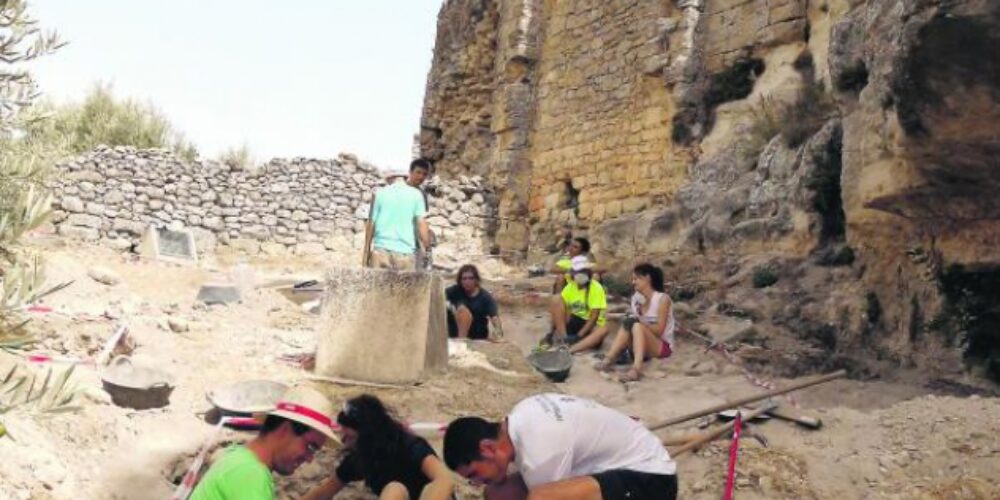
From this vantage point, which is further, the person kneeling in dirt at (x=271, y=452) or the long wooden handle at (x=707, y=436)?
the long wooden handle at (x=707, y=436)

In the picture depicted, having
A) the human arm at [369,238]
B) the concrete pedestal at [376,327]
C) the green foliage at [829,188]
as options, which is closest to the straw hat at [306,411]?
the concrete pedestal at [376,327]

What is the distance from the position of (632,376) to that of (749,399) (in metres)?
1.47

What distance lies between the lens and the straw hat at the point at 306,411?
3.75m

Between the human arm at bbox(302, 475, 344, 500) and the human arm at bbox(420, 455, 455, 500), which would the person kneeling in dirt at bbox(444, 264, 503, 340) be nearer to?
the human arm at bbox(302, 475, 344, 500)

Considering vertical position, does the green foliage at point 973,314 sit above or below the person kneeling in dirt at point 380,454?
above

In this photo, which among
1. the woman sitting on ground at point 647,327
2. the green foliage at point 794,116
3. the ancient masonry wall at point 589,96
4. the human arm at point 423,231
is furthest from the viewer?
the ancient masonry wall at point 589,96

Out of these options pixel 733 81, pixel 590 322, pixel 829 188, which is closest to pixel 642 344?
pixel 590 322

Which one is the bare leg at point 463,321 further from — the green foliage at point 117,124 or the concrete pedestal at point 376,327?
the green foliage at point 117,124

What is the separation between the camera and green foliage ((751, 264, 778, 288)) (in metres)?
9.01

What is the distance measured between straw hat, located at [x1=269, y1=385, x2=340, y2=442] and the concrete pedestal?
2914 millimetres

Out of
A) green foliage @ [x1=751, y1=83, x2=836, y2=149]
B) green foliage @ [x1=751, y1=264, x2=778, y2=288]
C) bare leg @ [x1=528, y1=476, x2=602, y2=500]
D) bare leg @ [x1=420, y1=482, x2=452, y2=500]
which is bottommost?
bare leg @ [x1=420, y1=482, x2=452, y2=500]

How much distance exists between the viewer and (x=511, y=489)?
4094 millimetres

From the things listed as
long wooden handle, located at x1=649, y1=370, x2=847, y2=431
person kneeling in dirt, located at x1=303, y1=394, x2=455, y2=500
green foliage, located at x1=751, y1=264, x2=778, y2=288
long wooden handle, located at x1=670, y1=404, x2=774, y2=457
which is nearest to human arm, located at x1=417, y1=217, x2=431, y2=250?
long wooden handle, located at x1=649, y1=370, x2=847, y2=431

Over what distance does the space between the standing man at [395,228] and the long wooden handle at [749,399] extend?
274cm
